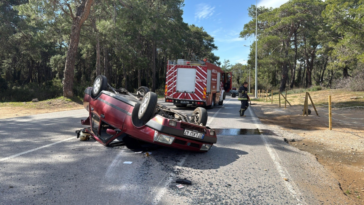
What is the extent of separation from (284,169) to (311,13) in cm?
3642

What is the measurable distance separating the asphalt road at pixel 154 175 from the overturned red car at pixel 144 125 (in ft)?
1.06

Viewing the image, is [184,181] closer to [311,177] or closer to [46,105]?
[311,177]

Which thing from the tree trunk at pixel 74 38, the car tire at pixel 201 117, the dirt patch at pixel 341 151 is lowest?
the dirt patch at pixel 341 151

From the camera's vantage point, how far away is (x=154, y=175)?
4105 mm

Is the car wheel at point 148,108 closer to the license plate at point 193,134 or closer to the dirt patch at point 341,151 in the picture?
the license plate at point 193,134

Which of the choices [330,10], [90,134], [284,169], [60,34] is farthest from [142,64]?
[284,169]

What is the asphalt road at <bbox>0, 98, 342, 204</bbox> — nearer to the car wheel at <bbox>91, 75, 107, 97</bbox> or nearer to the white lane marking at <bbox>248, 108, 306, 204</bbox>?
the white lane marking at <bbox>248, 108, 306, 204</bbox>

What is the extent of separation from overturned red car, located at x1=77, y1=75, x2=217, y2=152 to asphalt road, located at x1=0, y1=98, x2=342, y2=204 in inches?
12.7

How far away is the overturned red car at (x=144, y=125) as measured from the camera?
187 inches

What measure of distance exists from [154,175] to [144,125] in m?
1.10

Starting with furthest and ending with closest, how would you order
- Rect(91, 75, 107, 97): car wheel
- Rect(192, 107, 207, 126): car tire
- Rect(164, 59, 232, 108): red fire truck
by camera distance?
Rect(164, 59, 232, 108): red fire truck < Rect(91, 75, 107, 97): car wheel < Rect(192, 107, 207, 126): car tire

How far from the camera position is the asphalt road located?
10.9 ft

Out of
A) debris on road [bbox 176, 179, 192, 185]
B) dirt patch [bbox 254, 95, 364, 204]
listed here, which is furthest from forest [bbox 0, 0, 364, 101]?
debris on road [bbox 176, 179, 192, 185]

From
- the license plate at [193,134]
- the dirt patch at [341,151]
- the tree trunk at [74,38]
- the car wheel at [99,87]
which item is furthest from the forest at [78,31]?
the dirt patch at [341,151]
